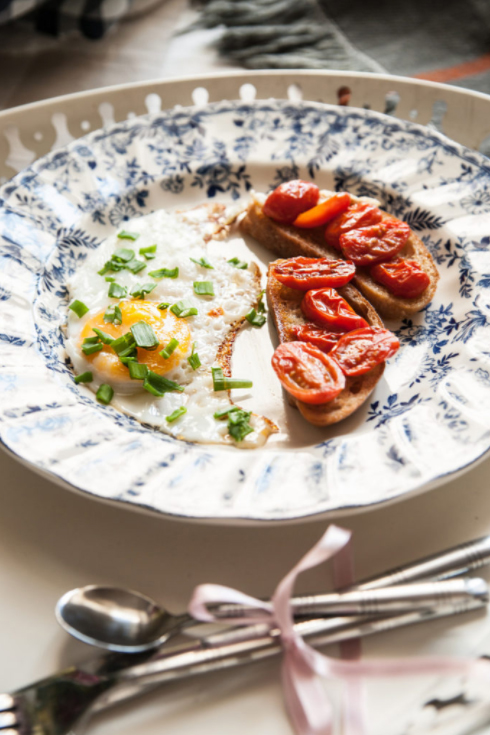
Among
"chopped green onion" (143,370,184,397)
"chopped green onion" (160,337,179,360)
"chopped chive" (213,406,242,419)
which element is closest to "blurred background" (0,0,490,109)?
"chopped green onion" (160,337,179,360)

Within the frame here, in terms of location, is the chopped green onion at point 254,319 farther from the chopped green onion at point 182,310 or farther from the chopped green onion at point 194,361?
the chopped green onion at point 194,361

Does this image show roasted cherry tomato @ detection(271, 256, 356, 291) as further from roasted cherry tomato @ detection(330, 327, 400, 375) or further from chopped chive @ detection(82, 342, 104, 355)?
chopped chive @ detection(82, 342, 104, 355)

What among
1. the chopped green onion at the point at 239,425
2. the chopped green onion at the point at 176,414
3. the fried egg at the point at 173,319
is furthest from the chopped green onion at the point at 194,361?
the chopped green onion at the point at 239,425

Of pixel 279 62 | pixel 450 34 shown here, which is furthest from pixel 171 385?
pixel 450 34

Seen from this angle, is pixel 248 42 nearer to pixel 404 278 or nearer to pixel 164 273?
pixel 164 273

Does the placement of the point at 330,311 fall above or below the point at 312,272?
below

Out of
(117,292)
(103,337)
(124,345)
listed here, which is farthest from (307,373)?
(117,292)

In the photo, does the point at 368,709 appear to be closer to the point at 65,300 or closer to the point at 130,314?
the point at 130,314
